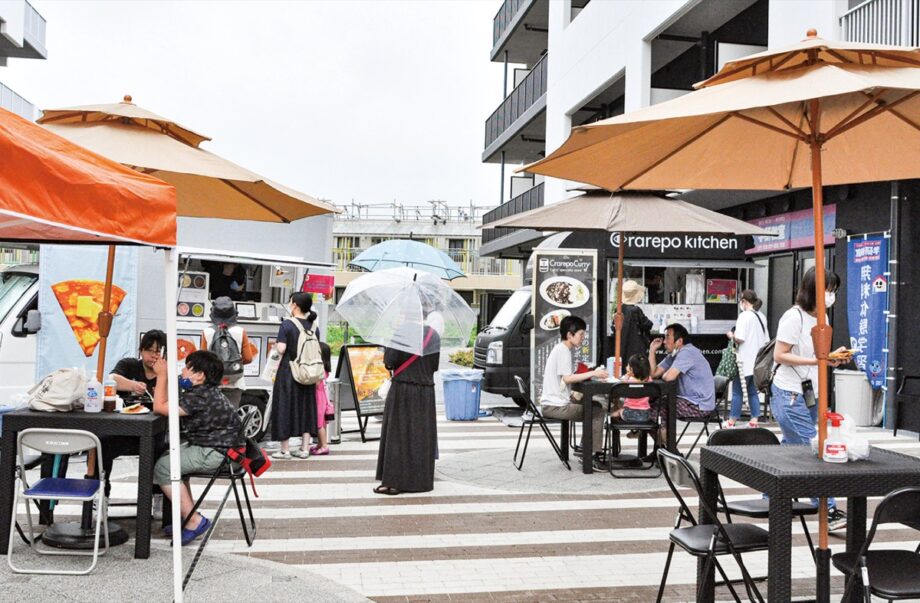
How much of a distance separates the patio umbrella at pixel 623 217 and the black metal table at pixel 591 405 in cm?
151

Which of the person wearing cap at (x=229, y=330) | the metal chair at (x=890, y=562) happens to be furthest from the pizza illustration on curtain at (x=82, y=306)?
the metal chair at (x=890, y=562)

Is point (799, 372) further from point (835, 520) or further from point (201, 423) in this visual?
point (201, 423)

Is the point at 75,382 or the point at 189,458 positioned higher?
the point at 75,382

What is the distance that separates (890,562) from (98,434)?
4593 millimetres

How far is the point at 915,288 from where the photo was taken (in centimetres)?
1164

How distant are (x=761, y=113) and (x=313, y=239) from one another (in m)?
8.49

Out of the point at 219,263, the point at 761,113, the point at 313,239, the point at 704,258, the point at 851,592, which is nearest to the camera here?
the point at 851,592

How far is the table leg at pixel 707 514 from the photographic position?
13.5 feet

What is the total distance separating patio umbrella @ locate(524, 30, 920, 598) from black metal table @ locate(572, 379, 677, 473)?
287 cm

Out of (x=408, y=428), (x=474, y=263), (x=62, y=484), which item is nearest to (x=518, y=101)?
(x=408, y=428)

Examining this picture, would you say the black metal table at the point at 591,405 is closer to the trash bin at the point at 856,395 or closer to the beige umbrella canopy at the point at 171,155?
the beige umbrella canopy at the point at 171,155

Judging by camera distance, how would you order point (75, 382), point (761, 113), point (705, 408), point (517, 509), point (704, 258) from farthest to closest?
point (704, 258) < point (705, 408) < point (517, 509) < point (75, 382) < point (761, 113)

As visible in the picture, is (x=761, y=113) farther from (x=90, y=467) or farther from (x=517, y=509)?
(x=90, y=467)

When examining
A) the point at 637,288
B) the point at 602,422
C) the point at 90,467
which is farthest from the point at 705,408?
the point at 90,467
